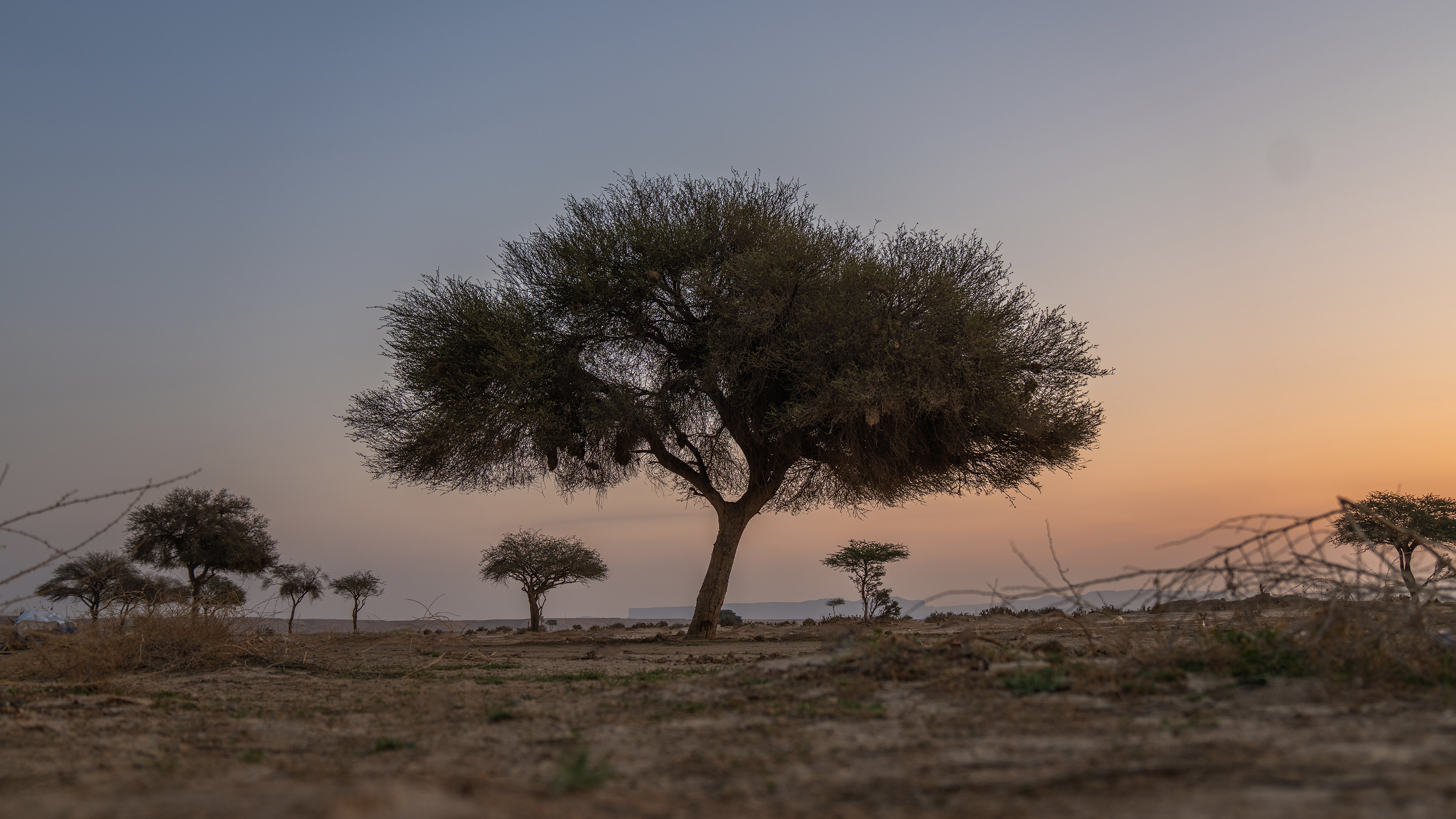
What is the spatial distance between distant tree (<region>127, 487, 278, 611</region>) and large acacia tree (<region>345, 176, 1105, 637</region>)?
65.1 ft

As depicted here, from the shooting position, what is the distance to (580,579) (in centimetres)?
3350

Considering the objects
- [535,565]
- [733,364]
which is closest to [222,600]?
[733,364]

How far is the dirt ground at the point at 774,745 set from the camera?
9.34ft

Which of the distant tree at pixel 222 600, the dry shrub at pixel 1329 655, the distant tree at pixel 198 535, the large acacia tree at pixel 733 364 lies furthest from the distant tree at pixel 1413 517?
the distant tree at pixel 198 535

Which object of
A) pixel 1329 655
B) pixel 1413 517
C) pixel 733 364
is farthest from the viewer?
pixel 1413 517

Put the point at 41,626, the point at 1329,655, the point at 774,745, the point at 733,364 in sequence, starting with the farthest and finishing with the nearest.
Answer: the point at 733,364 → the point at 41,626 → the point at 1329,655 → the point at 774,745

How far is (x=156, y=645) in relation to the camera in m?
9.76

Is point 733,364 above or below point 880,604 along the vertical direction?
above

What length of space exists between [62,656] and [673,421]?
10363mm

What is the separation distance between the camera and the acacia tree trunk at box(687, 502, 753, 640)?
17094 millimetres

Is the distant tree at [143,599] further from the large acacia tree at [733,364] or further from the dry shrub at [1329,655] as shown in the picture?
the dry shrub at [1329,655]

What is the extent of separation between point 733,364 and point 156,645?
9597 millimetres

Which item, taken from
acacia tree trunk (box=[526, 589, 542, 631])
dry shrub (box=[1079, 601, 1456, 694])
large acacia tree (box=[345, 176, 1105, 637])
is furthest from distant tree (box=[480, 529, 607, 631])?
dry shrub (box=[1079, 601, 1456, 694])

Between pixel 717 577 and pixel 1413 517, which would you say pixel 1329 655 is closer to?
pixel 717 577
